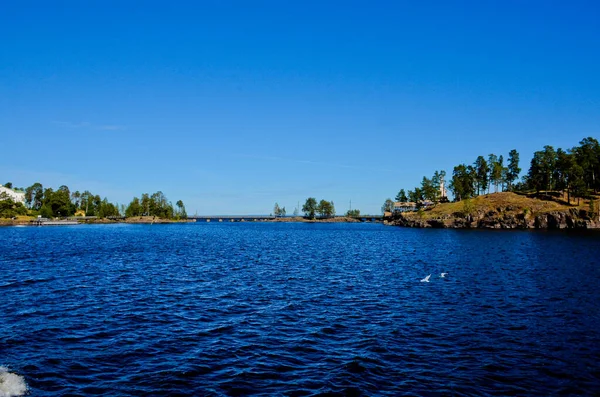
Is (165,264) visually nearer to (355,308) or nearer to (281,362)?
(355,308)

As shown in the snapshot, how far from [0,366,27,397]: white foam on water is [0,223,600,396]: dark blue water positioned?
0.50 meters

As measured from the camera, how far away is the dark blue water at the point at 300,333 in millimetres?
22812

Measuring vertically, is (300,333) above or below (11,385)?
below

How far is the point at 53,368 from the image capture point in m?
24.5

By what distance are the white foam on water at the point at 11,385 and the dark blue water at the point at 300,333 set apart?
50cm

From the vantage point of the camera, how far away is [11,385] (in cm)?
2169

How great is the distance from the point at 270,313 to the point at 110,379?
1700 cm

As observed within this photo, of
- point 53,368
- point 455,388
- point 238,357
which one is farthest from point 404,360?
point 53,368

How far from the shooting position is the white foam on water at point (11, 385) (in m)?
20.9

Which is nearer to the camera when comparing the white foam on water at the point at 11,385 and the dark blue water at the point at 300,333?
the white foam on water at the point at 11,385

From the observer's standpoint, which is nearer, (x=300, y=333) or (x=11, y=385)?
(x=11, y=385)

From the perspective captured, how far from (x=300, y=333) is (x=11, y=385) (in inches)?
730

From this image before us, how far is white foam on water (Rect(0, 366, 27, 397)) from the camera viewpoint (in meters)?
20.9

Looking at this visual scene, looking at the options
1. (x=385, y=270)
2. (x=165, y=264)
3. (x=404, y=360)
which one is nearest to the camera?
(x=404, y=360)
